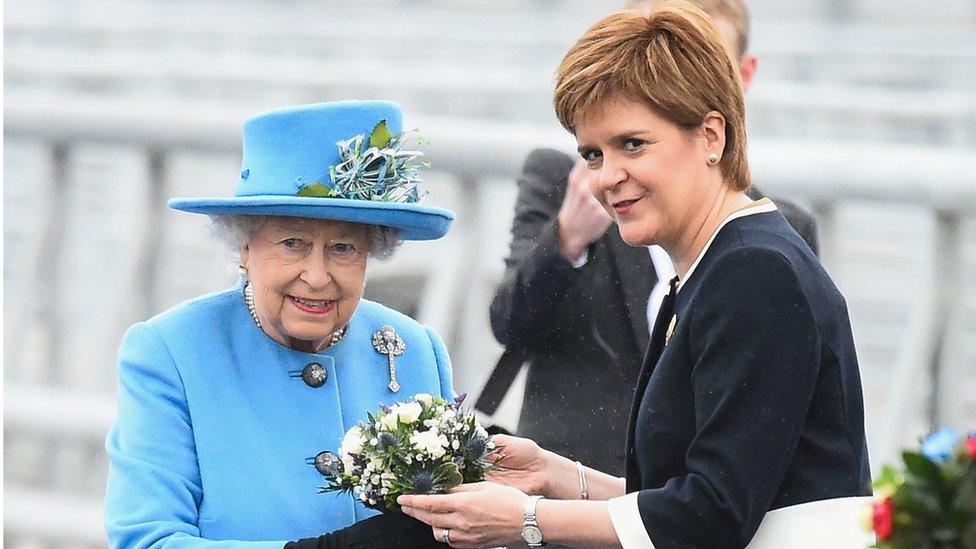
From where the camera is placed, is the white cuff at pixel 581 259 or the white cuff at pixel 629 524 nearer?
the white cuff at pixel 629 524

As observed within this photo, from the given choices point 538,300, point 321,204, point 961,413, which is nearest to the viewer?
point 321,204

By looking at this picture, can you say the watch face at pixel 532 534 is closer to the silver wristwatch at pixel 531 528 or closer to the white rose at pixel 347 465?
the silver wristwatch at pixel 531 528

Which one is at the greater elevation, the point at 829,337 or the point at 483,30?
the point at 483,30

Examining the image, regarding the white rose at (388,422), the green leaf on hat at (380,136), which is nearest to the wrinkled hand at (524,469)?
the white rose at (388,422)

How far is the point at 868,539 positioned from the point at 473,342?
7.83ft

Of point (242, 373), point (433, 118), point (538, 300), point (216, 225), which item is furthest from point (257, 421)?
point (433, 118)

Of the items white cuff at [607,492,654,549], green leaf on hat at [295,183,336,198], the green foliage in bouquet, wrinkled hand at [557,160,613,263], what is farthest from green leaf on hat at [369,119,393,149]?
the green foliage in bouquet

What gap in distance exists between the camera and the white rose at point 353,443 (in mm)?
2370

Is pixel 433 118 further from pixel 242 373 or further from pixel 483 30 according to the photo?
pixel 483 30

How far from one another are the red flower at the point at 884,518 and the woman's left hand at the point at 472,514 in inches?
30.4

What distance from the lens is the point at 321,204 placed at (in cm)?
248

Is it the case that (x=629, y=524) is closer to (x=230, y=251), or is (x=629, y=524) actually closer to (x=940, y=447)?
(x=940, y=447)

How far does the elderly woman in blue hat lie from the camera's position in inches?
97.0

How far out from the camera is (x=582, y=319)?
3229 millimetres
